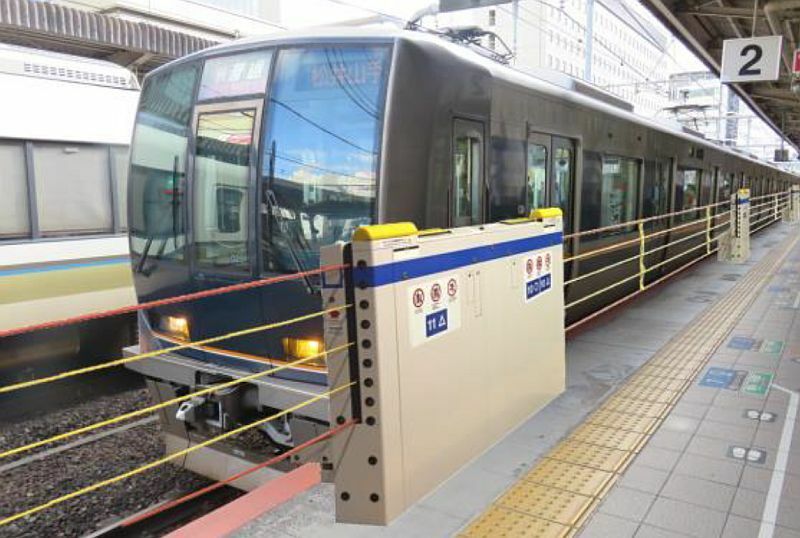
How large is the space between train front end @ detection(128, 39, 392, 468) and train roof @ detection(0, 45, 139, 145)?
Answer: 2.45 meters

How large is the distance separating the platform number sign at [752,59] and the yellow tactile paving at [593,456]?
5693 millimetres

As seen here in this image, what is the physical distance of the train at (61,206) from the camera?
6309mm

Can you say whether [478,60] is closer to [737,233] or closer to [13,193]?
[13,193]

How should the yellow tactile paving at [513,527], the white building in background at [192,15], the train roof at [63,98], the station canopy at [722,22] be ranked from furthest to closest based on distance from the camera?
the white building in background at [192,15] → the station canopy at [722,22] → the train roof at [63,98] → the yellow tactile paving at [513,527]

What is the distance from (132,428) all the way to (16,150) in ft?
9.77

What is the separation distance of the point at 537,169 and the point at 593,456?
2838 millimetres

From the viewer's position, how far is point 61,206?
22.2ft

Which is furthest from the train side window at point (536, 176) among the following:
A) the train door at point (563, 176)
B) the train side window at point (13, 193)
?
the train side window at point (13, 193)

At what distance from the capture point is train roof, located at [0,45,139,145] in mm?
6359

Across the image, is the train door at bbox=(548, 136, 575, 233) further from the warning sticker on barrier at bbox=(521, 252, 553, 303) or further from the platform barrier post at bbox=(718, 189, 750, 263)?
the platform barrier post at bbox=(718, 189, 750, 263)

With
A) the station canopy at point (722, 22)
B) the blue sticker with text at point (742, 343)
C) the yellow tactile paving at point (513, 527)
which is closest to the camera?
the yellow tactile paving at point (513, 527)

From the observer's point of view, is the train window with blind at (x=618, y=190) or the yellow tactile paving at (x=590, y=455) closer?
the yellow tactile paving at (x=590, y=455)

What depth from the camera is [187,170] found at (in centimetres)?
446

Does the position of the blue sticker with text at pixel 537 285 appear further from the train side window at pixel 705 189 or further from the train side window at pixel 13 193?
the train side window at pixel 705 189
